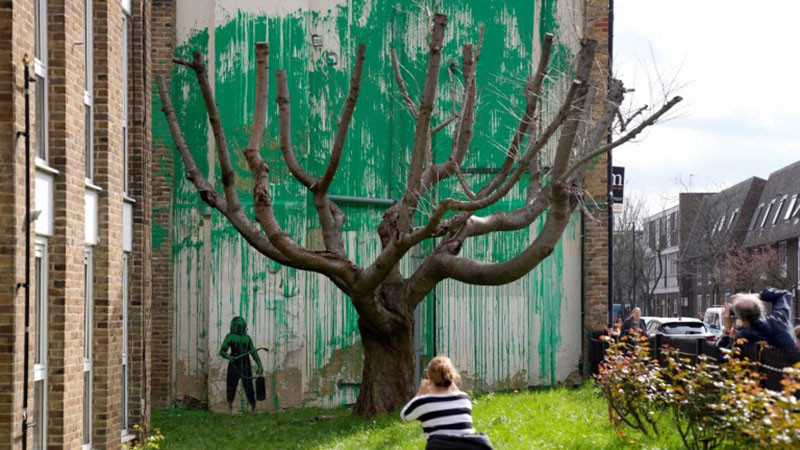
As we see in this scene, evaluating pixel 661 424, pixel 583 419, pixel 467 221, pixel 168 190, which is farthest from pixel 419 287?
pixel 168 190

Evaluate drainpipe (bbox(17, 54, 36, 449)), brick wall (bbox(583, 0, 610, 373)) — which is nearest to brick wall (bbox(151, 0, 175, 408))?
brick wall (bbox(583, 0, 610, 373))

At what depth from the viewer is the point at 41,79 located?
11281 mm

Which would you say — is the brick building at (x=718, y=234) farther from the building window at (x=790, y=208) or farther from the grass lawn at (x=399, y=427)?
the grass lawn at (x=399, y=427)

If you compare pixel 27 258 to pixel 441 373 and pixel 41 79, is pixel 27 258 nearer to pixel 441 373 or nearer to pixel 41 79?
pixel 41 79

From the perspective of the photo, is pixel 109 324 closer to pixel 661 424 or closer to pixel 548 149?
pixel 661 424

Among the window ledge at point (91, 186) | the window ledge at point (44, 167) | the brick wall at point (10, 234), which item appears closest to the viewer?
the brick wall at point (10, 234)

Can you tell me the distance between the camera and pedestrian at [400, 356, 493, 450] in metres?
7.94

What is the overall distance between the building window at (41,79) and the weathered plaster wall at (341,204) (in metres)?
8.32

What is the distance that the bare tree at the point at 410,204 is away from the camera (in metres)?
13.8

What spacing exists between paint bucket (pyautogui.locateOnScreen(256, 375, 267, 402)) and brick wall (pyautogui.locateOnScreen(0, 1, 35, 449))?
382 inches

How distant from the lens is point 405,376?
16531 millimetres

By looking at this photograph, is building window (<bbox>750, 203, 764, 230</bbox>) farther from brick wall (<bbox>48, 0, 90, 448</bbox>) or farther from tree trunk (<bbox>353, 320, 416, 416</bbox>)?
brick wall (<bbox>48, 0, 90, 448</bbox>)

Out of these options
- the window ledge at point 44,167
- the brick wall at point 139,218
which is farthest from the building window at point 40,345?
the brick wall at point 139,218

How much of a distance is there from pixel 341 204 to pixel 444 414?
12437 millimetres
